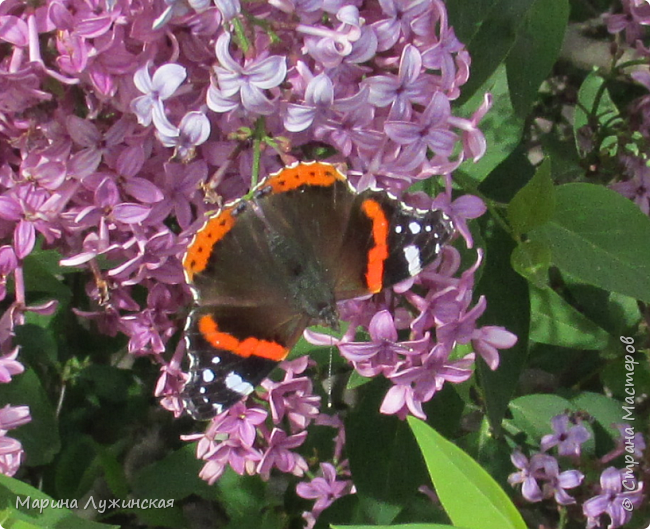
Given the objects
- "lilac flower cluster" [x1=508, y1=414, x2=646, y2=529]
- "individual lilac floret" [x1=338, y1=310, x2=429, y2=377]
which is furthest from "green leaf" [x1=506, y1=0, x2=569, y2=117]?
"lilac flower cluster" [x1=508, y1=414, x2=646, y2=529]

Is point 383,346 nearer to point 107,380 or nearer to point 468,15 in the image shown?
point 468,15

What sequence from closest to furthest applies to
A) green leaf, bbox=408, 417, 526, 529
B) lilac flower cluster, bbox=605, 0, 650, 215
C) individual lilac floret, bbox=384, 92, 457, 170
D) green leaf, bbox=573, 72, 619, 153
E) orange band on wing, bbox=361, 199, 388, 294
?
green leaf, bbox=408, 417, 526, 529, individual lilac floret, bbox=384, 92, 457, 170, orange band on wing, bbox=361, 199, 388, 294, lilac flower cluster, bbox=605, 0, 650, 215, green leaf, bbox=573, 72, 619, 153

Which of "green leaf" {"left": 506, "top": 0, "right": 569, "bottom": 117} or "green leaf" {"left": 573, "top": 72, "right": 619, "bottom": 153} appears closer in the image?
"green leaf" {"left": 506, "top": 0, "right": 569, "bottom": 117}

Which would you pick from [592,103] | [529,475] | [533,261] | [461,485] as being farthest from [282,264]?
[592,103]

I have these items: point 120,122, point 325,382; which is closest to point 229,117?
point 120,122

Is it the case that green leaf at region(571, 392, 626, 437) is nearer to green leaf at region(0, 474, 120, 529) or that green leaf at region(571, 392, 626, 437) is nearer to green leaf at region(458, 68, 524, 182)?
Result: green leaf at region(458, 68, 524, 182)

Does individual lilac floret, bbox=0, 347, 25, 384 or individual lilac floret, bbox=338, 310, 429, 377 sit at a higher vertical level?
individual lilac floret, bbox=338, 310, 429, 377

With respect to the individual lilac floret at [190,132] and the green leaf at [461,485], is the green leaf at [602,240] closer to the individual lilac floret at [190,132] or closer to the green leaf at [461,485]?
the green leaf at [461,485]

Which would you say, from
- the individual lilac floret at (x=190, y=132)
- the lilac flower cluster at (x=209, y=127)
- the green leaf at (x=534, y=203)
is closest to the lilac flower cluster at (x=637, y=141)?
the green leaf at (x=534, y=203)
